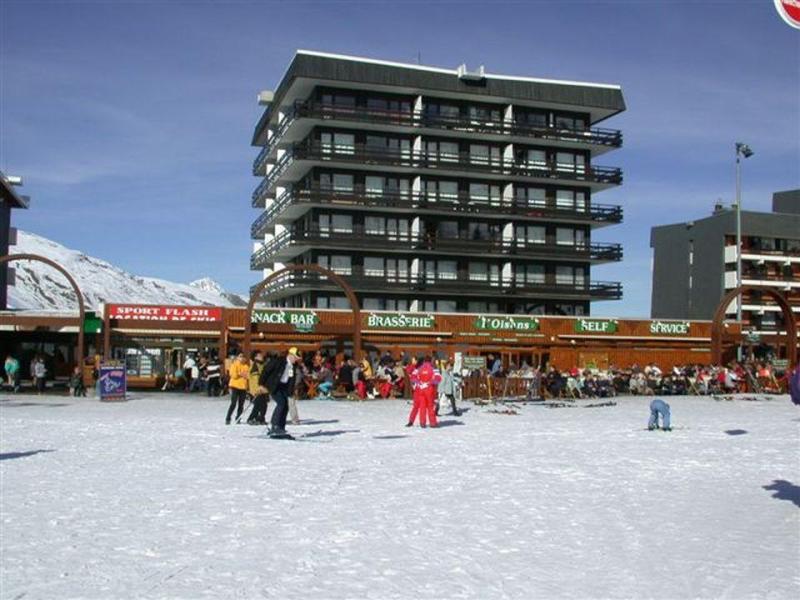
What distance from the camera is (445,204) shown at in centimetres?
5581

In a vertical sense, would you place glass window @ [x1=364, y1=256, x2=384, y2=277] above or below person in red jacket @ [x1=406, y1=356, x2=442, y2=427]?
above

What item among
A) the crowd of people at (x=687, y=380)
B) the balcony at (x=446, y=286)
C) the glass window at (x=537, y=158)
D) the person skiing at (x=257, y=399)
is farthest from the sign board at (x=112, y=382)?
the glass window at (x=537, y=158)

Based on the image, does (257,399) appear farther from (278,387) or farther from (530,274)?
(530,274)

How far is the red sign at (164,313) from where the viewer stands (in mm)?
37750

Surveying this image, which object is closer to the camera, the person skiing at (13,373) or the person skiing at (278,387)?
the person skiing at (278,387)

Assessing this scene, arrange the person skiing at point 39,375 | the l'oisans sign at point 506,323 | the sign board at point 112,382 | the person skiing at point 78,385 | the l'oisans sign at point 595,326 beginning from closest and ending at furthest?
the sign board at point 112,382, the person skiing at point 78,385, the person skiing at point 39,375, the l'oisans sign at point 506,323, the l'oisans sign at point 595,326

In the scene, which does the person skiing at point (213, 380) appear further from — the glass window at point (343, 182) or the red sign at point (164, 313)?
the glass window at point (343, 182)

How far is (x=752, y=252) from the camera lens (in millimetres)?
73250

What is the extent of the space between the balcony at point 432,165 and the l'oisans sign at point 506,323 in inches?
582

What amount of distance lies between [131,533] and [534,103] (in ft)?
173

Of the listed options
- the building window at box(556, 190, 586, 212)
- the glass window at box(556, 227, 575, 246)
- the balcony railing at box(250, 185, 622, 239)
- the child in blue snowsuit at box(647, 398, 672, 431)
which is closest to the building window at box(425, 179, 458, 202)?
the balcony railing at box(250, 185, 622, 239)

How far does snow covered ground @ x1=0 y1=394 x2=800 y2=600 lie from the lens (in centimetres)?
742

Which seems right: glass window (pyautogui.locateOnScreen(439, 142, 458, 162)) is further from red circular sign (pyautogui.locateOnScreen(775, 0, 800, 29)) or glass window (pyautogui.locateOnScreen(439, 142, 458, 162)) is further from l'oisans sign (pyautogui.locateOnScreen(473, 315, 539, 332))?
red circular sign (pyautogui.locateOnScreen(775, 0, 800, 29))

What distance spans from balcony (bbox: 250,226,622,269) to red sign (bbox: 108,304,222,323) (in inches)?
597
